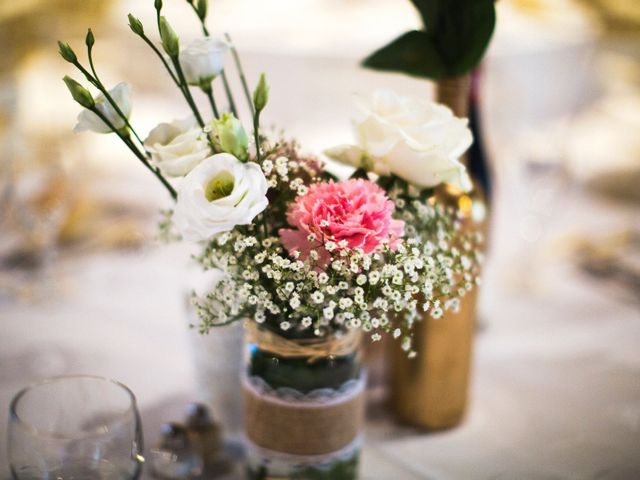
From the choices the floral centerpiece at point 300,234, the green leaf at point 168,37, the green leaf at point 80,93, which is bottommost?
the floral centerpiece at point 300,234

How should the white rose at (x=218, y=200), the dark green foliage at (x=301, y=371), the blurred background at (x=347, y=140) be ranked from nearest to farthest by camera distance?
the white rose at (x=218, y=200) → the dark green foliage at (x=301, y=371) → the blurred background at (x=347, y=140)

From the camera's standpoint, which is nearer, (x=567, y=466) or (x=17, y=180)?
(x=567, y=466)

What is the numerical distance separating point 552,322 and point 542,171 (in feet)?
0.84

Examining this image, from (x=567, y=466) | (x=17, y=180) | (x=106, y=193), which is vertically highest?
(x=17, y=180)

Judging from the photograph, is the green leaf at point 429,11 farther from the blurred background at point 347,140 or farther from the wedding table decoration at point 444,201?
the blurred background at point 347,140

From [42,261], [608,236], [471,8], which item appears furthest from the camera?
[608,236]

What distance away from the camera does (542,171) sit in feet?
3.45

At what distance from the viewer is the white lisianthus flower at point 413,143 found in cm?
55

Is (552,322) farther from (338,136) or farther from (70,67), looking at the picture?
(70,67)

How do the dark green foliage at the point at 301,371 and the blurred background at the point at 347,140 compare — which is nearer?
the dark green foliage at the point at 301,371

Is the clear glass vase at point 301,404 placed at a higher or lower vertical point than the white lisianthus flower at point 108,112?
lower

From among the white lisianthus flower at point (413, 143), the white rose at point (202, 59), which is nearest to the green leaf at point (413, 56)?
the white lisianthus flower at point (413, 143)

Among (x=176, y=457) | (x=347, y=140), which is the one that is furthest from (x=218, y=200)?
(x=347, y=140)

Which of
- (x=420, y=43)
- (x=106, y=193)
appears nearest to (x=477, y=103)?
(x=420, y=43)
